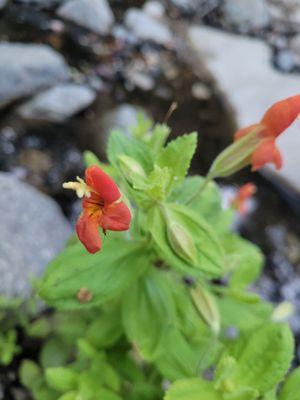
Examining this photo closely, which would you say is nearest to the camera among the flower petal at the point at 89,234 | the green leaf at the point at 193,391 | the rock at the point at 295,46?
the flower petal at the point at 89,234

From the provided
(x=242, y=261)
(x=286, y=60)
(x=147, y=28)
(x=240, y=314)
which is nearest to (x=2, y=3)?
(x=147, y=28)

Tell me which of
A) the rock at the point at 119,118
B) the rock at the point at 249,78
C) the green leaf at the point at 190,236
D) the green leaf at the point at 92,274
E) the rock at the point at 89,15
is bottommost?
the rock at the point at 119,118

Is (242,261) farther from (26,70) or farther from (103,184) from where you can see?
(26,70)

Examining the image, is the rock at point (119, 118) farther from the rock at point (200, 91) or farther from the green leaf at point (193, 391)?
the green leaf at point (193, 391)

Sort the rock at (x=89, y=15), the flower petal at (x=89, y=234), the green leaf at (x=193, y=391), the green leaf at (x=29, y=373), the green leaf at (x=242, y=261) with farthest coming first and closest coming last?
the rock at (x=89, y=15) < the green leaf at (x=29, y=373) < the green leaf at (x=242, y=261) < the green leaf at (x=193, y=391) < the flower petal at (x=89, y=234)

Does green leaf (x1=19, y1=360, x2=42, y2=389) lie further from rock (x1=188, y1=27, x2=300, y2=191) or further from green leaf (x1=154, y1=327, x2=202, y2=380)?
rock (x1=188, y1=27, x2=300, y2=191)

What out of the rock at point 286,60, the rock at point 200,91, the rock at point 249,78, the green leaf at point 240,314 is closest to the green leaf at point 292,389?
the green leaf at point 240,314

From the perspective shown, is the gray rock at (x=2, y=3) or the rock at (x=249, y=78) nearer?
the rock at (x=249, y=78)

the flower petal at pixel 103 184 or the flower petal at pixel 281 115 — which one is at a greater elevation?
the flower petal at pixel 281 115

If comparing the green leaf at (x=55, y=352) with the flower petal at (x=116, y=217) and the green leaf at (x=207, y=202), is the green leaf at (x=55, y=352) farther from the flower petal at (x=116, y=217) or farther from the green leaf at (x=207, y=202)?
the flower petal at (x=116, y=217)
